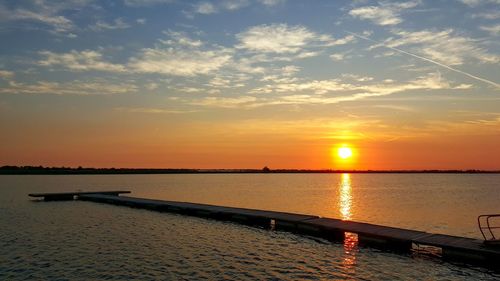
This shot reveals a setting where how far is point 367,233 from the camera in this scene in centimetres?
2433

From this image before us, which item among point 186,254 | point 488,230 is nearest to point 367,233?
point 186,254

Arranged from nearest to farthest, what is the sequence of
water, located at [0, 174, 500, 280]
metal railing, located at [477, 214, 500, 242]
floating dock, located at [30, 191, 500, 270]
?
water, located at [0, 174, 500, 280] < floating dock, located at [30, 191, 500, 270] < metal railing, located at [477, 214, 500, 242]

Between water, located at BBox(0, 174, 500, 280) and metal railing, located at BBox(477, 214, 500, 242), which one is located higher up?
metal railing, located at BBox(477, 214, 500, 242)

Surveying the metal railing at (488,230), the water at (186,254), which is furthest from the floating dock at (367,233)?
the water at (186,254)

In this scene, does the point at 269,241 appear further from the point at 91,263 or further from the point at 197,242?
the point at 91,263

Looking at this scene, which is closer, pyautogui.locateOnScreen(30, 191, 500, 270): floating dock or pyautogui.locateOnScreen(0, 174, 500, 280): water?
pyautogui.locateOnScreen(0, 174, 500, 280): water

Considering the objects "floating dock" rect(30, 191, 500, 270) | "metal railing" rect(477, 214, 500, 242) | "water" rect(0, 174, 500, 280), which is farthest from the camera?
"metal railing" rect(477, 214, 500, 242)

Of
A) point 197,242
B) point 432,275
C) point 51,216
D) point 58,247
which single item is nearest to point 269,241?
point 197,242

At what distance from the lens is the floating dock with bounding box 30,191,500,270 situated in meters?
19.5

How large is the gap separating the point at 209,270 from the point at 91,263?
5.70 metres

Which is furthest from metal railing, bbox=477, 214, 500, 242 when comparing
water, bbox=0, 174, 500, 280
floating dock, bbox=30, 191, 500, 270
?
water, bbox=0, 174, 500, 280

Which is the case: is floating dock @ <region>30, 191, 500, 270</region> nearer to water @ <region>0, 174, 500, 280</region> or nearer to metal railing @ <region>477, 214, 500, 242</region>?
metal railing @ <region>477, 214, 500, 242</region>

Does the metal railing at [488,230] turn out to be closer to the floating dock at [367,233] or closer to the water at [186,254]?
the floating dock at [367,233]

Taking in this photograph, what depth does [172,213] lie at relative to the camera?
3941 centimetres
